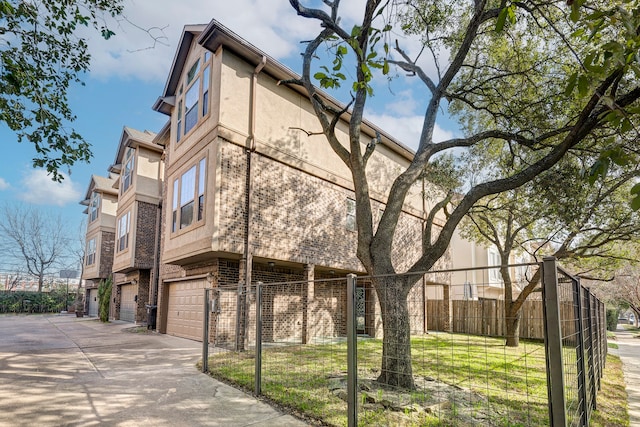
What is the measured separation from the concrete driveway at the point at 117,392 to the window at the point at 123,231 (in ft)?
29.5

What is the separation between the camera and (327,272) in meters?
15.4

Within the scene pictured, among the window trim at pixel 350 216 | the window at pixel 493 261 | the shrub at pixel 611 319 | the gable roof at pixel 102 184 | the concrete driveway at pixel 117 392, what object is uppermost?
the gable roof at pixel 102 184

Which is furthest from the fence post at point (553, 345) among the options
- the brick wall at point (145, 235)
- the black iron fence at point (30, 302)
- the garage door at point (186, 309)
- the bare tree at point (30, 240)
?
the bare tree at point (30, 240)

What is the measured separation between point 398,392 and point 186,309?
9.50 meters

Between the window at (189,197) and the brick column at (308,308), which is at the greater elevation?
the window at (189,197)

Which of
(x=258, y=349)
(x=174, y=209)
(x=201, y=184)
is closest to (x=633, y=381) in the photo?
(x=258, y=349)

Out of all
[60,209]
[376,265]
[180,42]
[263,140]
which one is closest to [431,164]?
[263,140]

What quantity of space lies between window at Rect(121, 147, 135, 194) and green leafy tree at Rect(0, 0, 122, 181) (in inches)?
497

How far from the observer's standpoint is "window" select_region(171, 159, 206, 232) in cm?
1164

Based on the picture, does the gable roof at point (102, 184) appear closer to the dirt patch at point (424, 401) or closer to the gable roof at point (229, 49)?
the gable roof at point (229, 49)

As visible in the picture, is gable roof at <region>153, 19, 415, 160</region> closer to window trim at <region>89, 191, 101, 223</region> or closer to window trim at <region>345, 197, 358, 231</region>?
window trim at <region>345, 197, 358, 231</region>

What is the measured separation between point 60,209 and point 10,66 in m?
Result: 41.9

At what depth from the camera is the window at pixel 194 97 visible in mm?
12336

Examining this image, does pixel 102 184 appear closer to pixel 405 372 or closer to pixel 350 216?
pixel 350 216
